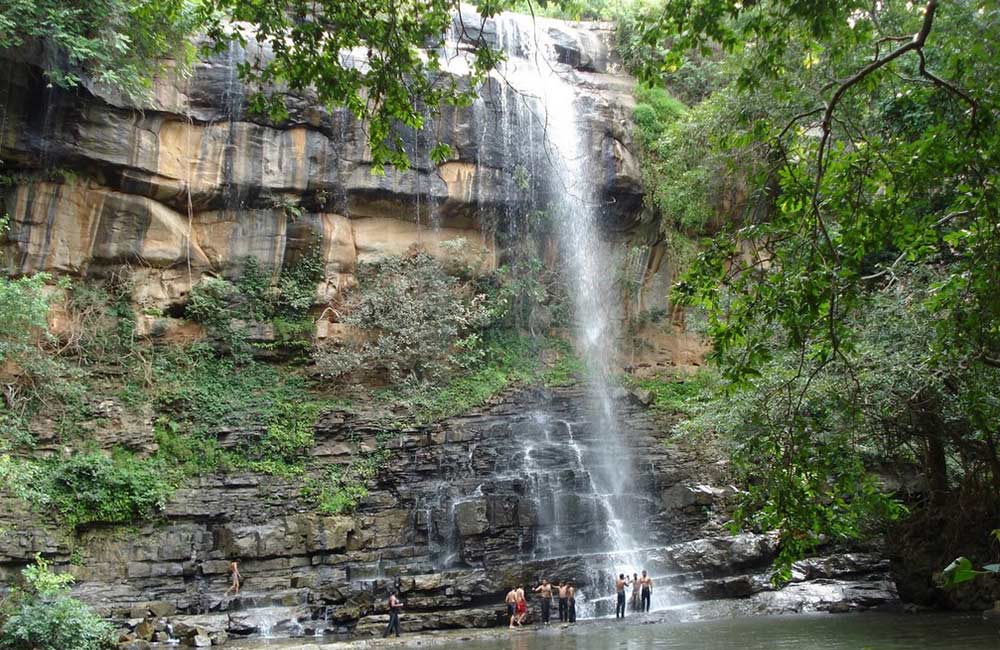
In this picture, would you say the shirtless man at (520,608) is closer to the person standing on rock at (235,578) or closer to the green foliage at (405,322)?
the person standing on rock at (235,578)

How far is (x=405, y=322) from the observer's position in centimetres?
2092

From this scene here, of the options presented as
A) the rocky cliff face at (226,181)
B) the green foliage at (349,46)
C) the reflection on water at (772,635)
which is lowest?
the reflection on water at (772,635)

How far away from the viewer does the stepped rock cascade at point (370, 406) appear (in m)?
15.2

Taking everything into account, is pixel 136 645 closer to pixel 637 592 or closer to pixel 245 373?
pixel 245 373

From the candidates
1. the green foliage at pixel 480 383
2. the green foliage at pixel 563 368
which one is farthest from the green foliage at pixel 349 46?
the green foliage at pixel 563 368

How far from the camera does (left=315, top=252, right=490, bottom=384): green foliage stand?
819 inches

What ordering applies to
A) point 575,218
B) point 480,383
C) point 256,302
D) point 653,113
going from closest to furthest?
point 256,302 < point 480,383 < point 575,218 < point 653,113

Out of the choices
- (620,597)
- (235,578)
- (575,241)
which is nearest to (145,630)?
(235,578)

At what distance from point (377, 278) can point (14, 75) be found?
→ 9.52 meters

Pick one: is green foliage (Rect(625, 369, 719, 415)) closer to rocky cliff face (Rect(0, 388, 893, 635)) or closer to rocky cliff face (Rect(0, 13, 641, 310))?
rocky cliff face (Rect(0, 388, 893, 635))

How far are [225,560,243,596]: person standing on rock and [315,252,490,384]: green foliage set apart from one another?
609 cm

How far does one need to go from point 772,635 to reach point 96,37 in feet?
55.9

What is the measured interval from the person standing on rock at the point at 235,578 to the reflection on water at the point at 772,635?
7.15ft

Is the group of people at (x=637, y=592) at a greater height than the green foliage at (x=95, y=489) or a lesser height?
lesser
